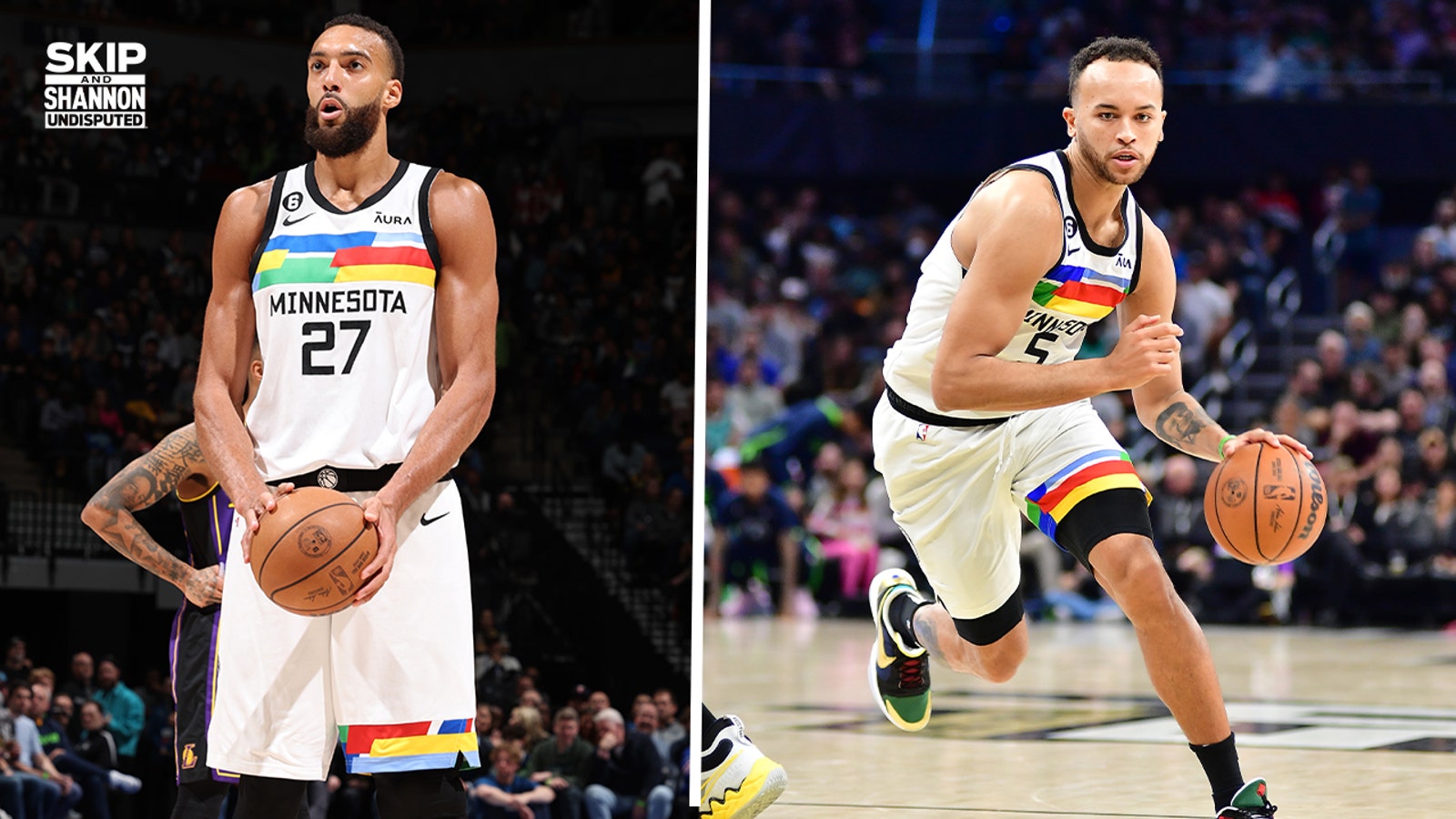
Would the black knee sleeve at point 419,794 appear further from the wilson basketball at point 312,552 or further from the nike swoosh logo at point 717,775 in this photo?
the nike swoosh logo at point 717,775

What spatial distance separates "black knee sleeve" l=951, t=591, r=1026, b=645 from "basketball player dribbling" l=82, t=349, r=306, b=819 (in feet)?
7.06

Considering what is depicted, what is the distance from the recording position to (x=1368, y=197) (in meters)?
16.0

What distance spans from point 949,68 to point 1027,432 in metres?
13.6

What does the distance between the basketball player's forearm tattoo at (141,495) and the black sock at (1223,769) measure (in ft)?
9.32

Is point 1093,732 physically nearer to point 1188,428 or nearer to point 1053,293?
point 1188,428

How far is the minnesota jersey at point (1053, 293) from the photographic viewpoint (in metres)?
4.46

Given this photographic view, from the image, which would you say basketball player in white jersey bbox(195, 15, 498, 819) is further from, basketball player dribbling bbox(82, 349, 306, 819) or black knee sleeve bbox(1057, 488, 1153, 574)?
black knee sleeve bbox(1057, 488, 1153, 574)

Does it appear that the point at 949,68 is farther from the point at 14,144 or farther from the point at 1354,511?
the point at 14,144

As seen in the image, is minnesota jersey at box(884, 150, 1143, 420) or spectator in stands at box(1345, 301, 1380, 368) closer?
minnesota jersey at box(884, 150, 1143, 420)

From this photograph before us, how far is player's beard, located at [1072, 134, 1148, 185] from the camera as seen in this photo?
4395mm

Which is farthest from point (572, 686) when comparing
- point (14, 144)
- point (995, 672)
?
point (14, 144)

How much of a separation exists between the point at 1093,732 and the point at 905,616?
150cm

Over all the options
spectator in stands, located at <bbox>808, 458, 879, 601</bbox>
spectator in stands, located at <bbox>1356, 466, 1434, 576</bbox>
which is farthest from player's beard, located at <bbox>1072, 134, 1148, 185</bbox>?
spectator in stands, located at <bbox>808, 458, 879, 601</bbox>

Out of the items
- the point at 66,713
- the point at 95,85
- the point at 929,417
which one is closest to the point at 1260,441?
the point at 929,417
